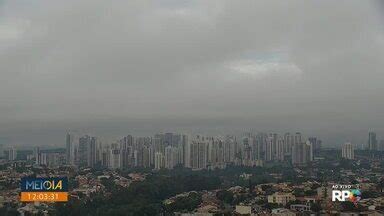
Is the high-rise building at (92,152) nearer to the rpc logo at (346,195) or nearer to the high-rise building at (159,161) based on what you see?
the high-rise building at (159,161)

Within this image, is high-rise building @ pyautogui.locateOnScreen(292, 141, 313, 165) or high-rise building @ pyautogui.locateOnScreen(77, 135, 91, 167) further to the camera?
high-rise building @ pyautogui.locateOnScreen(77, 135, 91, 167)

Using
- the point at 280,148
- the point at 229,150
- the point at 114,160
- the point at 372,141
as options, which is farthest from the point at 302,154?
the point at 114,160

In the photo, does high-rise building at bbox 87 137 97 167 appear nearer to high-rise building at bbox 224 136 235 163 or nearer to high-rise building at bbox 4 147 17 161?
high-rise building at bbox 4 147 17 161

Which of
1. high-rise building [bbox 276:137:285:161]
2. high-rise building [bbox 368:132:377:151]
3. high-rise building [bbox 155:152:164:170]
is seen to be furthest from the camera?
high-rise building [bbox 368:132:377:151]

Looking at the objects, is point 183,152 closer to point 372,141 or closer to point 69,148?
point 69,148

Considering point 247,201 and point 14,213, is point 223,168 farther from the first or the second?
point 14,213

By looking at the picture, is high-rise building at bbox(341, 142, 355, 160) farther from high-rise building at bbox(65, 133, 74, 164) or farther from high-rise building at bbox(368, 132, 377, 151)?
high-rise building at bbox(65, 133, 74, 164)

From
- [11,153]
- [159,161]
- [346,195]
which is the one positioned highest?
[346,195]

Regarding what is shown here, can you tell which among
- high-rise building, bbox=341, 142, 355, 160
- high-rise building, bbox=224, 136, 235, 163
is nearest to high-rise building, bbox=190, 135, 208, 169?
high-rise building, bbox=224, 136, 235, 163

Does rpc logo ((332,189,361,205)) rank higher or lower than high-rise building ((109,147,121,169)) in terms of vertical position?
higher

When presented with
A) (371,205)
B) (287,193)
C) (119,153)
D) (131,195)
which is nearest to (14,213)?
(131,195)

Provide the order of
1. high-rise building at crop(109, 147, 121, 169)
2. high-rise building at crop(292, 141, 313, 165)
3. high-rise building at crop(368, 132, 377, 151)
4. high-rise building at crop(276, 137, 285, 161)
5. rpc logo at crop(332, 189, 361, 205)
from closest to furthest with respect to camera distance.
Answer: rpc logo at crop(332, 189, 361, 205), high-rise building at crop(109, 147, 121, 169), high-rise building at crop(292, 141, 313, 165), high-rise building at crop(276, 137, 285, 161), high-rise building at crop(368, 132, 377, 151)
